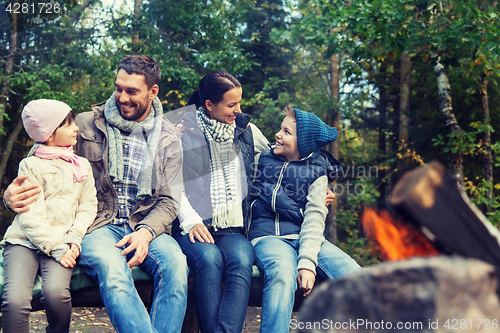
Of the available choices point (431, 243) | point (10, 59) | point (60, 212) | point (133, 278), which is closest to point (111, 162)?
point (60, 212)

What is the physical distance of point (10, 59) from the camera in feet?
21.6

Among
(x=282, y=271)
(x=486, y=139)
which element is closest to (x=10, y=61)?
(x=282, y=271)

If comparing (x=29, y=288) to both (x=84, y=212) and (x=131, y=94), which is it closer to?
(x=84, y=212)

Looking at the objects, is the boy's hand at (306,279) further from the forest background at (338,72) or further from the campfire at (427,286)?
the forest background at (338,72)

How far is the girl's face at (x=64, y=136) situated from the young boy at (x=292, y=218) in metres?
1.26

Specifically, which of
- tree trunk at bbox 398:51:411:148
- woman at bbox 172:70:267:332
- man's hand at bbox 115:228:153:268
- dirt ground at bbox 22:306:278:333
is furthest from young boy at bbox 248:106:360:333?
tree trunk at bbox 398:51:411:148

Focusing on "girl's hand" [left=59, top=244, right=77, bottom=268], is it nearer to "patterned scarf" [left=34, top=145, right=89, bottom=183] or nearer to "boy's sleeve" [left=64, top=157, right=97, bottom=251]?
"boy's sleeve" [left=64, top=157, right=97, bottom=251]

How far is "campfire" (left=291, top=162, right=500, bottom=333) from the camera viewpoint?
33.2 inches

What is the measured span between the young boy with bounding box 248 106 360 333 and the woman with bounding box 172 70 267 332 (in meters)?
0.12

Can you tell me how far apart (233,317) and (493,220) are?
4548mm

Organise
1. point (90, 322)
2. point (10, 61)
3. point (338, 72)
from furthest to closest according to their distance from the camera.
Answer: point (338, 72) < point (10, 61) < point (90, 322)

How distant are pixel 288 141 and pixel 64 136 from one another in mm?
1479

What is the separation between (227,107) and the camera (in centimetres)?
290

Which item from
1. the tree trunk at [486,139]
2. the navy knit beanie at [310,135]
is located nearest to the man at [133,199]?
the navy knit beanie at [310,135]
